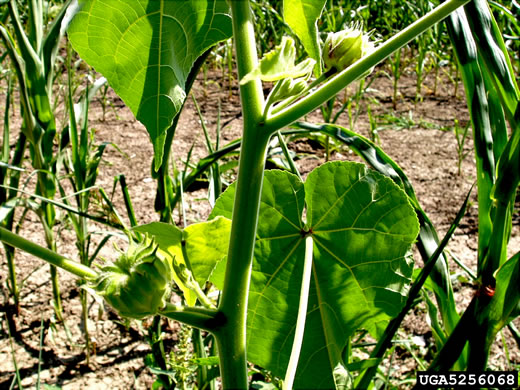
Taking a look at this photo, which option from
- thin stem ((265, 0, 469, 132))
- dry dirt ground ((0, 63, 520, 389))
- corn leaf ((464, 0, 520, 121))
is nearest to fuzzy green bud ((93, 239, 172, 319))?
thin stem ((265, 0, 469, 132))

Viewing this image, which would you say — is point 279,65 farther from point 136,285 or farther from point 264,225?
point 264,225

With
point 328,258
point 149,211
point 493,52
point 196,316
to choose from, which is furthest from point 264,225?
point 149,211

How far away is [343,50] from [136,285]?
0.22 meters

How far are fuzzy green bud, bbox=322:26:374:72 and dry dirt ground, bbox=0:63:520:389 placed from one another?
2.34ft

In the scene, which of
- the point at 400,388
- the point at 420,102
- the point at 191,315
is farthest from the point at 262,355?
the point at 420,102

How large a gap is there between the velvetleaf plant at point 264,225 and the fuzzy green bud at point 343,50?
0.07ft

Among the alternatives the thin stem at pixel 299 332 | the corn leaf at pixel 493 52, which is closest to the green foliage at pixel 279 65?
the thin stem at pixel 299 332

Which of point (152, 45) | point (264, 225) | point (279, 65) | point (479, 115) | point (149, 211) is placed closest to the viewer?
point (279, 65)

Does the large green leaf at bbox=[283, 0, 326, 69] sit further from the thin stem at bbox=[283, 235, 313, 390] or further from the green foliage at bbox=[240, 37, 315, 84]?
the thin stem at bbox=[283, 235, 313, 390]

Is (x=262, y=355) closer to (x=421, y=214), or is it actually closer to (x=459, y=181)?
(x=421, y=214)

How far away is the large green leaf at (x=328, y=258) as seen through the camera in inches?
23.5

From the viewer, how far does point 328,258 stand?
0.63 m

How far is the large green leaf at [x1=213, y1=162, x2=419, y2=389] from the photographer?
597mm

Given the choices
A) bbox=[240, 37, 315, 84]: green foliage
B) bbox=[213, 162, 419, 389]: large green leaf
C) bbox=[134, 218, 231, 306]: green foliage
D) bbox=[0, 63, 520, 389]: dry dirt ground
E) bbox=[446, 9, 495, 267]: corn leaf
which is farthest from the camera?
bbox=[0, 63, 520, 389]: dry dirt ground
